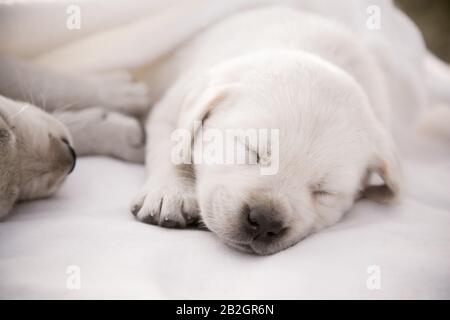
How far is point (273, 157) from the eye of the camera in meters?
1.42

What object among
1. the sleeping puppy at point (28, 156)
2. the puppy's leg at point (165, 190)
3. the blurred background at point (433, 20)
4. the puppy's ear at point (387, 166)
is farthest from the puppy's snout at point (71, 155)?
the blurred background at point (433, 20)

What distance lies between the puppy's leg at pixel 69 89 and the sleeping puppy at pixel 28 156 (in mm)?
363

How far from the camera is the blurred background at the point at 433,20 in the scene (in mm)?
3179

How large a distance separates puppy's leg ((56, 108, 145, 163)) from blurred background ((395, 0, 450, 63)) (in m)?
2.17

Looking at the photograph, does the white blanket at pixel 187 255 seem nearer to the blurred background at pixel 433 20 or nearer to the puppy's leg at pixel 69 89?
the puppy's leg at pixel 69 89

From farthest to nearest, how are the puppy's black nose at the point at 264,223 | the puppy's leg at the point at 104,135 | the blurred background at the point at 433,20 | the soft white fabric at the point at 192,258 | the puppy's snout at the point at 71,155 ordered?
the blurred background at the point at 433,20 < the puppy's leg at the point at 104,135 < the puppy's snout at the point at 71,155 < the puppy's black nose at the point at 264,223 < the soft white fabric at the point at 192,258

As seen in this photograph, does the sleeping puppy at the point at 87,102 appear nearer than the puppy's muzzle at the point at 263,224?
No

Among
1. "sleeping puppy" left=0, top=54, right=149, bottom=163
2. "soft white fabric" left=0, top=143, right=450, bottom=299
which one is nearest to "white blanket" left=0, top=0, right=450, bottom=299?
"soft white fabric" left=0, top=143, right=450, bottom=299

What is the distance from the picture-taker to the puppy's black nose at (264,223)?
4.47 feet

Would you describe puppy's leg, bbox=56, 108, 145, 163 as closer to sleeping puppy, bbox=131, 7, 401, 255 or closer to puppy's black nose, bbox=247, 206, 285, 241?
sleeping puppy, bbox=131, 7, 401, 255

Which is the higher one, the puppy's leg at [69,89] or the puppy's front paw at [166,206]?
the puppy's leg at [69,89]

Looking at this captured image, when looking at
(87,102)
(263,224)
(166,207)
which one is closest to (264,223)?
(263,224)

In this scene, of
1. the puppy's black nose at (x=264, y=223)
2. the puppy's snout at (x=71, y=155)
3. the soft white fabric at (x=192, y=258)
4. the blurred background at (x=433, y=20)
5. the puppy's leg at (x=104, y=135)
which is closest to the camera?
the soft white fabric at (x=192, y=258)
